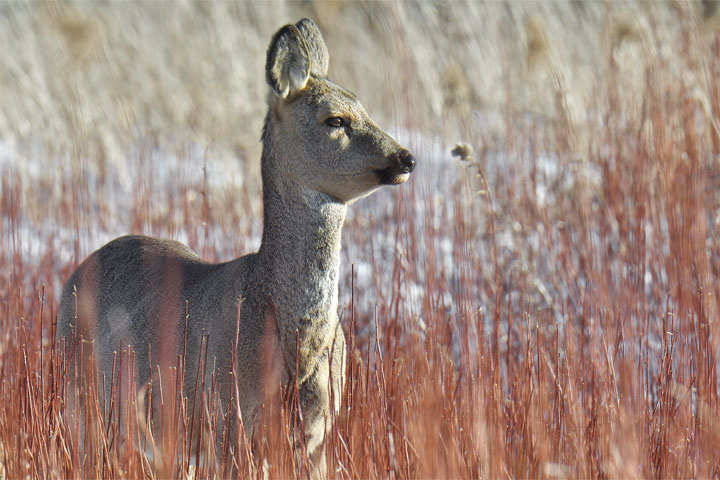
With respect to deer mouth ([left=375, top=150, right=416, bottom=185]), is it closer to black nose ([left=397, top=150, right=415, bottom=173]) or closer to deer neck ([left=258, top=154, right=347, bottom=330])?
black nose ([left=397, top=150, right=415, bottom=173])

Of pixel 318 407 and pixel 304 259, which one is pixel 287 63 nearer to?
pixel 304 259

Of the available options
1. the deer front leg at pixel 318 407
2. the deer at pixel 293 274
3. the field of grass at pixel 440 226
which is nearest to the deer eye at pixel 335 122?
the deer at pixel 293 274

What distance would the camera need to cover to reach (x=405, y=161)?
147 inches

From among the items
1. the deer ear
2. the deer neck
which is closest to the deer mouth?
the deer neck

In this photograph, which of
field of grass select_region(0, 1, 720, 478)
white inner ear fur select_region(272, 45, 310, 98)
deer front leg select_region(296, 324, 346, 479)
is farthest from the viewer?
white inner ear fur select_region(272, 45, 310, 98)

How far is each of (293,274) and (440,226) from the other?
3725 mm

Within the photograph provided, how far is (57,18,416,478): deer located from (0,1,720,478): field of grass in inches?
5.2

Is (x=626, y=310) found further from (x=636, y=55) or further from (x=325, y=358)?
(x=636, y=55)

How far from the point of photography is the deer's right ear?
3.99 metres

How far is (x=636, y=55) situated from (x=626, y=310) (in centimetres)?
507

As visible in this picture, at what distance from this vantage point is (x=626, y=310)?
14.4 feet

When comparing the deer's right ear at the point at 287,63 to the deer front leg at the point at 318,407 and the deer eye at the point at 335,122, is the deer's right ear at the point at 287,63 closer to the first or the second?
the deer eye at the point at 335,122

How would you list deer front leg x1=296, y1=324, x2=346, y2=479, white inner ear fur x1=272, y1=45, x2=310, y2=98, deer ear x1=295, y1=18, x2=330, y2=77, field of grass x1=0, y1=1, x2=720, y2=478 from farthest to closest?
deer ear x1=295, y1=18, x2=330, y2=77 → white inner ear fur x1=272, y1=45, x2=310, y2=98 → deer front leg x1=296, y1=324, x2=346, y2=479 → field of grass x1=0, y1=1, x2=720, y2=478

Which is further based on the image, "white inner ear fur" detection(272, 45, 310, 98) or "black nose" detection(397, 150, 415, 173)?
"white inner ear fur" detection(272, 45, 310, 98)
